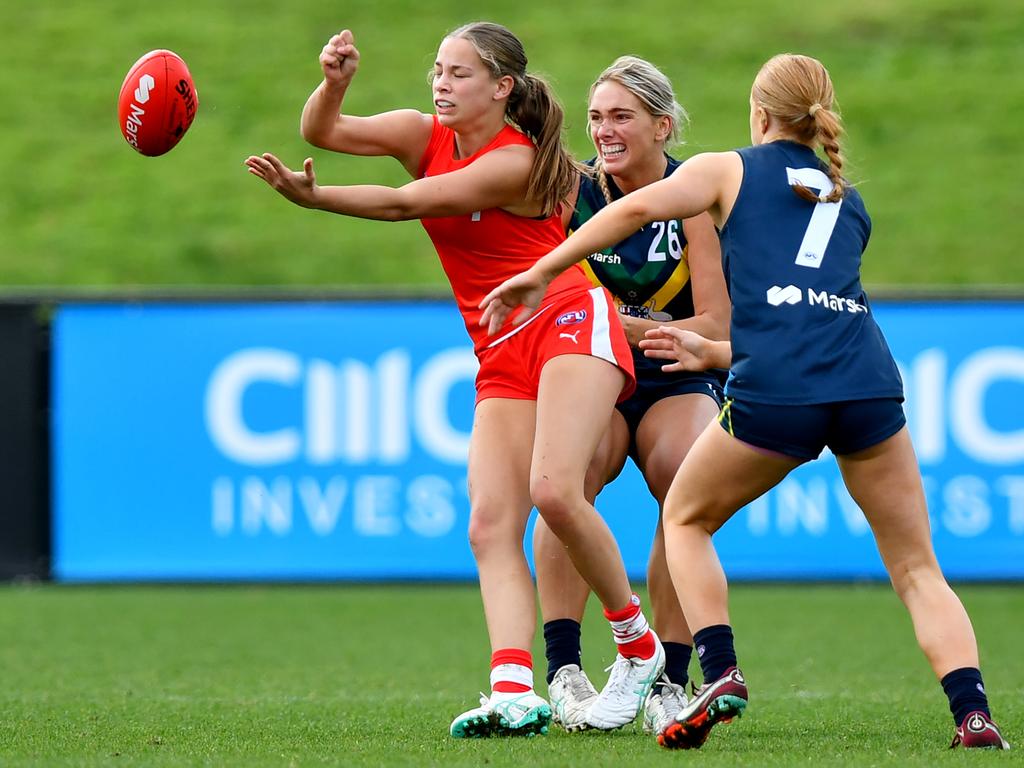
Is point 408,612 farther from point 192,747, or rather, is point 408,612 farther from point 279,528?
point 192,747

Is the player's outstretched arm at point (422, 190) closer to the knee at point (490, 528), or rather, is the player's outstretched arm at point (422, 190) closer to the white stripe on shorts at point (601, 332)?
the white stripe on shorts at point (601, 332)

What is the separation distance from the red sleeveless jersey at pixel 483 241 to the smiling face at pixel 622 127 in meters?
0.30

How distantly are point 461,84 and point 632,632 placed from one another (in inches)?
70.7

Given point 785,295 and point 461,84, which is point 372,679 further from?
point 785,295

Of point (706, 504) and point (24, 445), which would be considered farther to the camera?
point (24, 445)

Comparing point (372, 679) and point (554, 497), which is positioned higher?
point (554, 497)

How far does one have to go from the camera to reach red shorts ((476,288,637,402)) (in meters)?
5.40

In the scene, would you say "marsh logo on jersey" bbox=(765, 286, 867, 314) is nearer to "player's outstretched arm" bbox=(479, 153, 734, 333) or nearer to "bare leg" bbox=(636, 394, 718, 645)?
"player's outstretched arm" bbox=(479, 153, 734, 333)

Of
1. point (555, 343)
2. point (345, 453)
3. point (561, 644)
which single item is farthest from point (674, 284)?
point (345, 453)

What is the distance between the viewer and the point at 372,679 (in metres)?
7.13

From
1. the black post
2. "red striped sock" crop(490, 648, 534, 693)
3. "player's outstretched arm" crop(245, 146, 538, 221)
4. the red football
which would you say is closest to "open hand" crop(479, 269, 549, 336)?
"player's outstretched arm" crop(245, 146, 538, 221)

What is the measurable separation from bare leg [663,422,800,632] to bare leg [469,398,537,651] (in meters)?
0.54

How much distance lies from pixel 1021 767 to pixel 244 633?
17.6 ft

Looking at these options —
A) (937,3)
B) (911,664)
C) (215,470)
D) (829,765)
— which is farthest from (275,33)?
(829,765)
